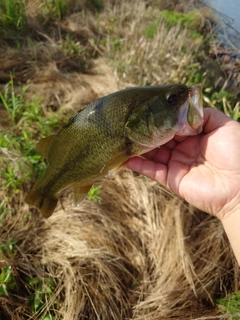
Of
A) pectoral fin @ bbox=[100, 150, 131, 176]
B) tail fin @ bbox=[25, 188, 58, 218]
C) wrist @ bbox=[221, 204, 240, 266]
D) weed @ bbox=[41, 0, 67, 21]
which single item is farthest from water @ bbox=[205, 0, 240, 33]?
tail fin @ bbox=[25, 188, 58, 218]

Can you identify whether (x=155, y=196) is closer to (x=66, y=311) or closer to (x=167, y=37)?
(x=66, y=311)

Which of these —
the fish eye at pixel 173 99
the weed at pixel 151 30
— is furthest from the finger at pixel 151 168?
the weed at pixel 151 30

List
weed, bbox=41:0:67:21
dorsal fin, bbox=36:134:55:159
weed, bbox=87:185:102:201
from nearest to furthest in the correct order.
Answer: dorsal fin, bbox=36:134:55:159 → weed, bbox=87:185:102:201 → weed, bbox=41:0:67:21

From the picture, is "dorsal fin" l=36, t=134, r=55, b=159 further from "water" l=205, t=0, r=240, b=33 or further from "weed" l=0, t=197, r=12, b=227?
"water" l=205, t=0, r=240, b=33

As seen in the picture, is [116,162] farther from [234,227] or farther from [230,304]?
[230,304]

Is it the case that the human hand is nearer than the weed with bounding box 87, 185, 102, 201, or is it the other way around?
the human hand

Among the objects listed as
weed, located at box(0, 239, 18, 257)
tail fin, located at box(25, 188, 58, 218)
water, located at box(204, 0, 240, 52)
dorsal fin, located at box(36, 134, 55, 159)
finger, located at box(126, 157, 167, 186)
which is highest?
water, located at box(204, 0, 240, 52)

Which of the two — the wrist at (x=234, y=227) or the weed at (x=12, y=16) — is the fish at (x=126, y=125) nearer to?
the wrist at (x=234, y=227)

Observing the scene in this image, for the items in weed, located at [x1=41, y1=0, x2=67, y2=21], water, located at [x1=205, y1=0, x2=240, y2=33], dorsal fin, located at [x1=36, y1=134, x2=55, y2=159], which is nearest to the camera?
dorsal fin, located at [x1=36, y1=134, x2=55, y2=159]
